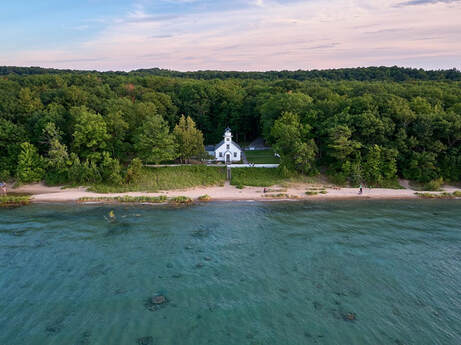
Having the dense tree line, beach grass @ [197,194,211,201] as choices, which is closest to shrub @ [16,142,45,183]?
beach grass @ [197,194,211,201]

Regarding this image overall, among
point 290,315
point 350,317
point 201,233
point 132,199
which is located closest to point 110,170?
point 132,199

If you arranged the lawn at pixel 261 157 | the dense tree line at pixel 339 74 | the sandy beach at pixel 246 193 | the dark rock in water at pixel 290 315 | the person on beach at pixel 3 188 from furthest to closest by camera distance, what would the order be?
the dense tree line at pixel 339 74, the lawn at pixel 261 157, the person on beach at pixel 3 188, the sandy beach at pixel 246 193, the dark rock in water at pixel 290 315

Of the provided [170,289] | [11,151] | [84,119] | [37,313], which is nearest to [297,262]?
[170,289]

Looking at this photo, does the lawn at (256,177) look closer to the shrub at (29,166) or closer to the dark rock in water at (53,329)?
the shrub at (29,166)

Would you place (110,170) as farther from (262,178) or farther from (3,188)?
(262,178)

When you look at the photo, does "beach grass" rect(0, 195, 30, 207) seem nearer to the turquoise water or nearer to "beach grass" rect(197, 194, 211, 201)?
the turquoise water

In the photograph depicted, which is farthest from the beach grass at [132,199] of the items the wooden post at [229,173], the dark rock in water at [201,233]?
the wooden post at [229,173]
